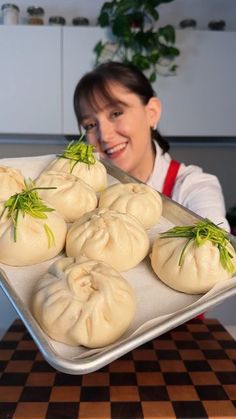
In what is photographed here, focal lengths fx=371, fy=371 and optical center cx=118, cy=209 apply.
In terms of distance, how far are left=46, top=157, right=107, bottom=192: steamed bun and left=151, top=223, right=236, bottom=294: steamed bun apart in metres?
0.24

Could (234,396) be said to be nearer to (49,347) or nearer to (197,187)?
(49,347)

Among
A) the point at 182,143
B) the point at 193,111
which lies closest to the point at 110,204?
the point at 193,111

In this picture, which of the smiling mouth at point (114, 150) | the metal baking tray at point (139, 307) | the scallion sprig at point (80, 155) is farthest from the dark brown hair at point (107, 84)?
the metal baking tray at point (139, 307)

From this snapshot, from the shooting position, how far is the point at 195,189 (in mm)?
1067

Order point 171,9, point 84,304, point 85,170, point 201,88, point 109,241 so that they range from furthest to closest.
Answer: point 171,9, point 201,88, point 85,170, point 109,241, point 84,304

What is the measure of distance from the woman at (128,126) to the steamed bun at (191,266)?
534 mm

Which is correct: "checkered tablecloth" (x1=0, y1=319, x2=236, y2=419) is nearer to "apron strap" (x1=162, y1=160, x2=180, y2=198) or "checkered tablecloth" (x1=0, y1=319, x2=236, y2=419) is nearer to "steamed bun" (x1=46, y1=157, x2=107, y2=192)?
"steamed bun" (x1=46, y1=157, x2=107, y2=192)

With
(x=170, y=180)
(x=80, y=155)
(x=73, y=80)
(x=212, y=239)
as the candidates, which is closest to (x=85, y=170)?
(x=80, y=155)

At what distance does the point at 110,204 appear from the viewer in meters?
0.63

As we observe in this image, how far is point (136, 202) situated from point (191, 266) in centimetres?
17

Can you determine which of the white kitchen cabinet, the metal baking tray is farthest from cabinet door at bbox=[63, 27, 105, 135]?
the metal baking tray

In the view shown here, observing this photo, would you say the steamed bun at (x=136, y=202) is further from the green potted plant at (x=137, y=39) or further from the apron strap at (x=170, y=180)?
the green potted plant at (x=137, y=39)

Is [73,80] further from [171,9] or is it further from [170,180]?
[170,180]

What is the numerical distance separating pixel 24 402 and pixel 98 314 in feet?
0.75
